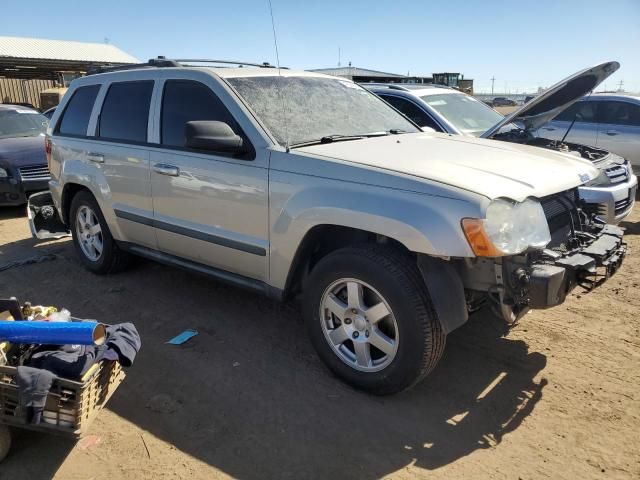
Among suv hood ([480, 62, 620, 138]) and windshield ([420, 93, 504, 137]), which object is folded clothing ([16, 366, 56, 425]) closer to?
suv hood ([480, 62, 620, 138])

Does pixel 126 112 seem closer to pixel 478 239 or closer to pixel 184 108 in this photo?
pixel 184 108

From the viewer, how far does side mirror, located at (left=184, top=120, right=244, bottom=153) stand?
3.38 metres

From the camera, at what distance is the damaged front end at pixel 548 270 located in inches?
109

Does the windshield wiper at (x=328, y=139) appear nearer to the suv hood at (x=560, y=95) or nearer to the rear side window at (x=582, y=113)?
the suv hood at (x=560, y=95)

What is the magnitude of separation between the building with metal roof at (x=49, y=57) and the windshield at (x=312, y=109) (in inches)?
791

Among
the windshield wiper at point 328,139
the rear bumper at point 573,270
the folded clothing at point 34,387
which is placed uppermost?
the windshield wiper at point 328,139

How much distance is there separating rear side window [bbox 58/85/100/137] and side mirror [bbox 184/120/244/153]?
2.24 metres

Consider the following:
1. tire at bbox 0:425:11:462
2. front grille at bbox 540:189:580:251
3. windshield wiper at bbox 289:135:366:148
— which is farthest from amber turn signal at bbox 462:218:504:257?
tire at bbox 0:425:11:462

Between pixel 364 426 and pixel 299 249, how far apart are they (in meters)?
1.13

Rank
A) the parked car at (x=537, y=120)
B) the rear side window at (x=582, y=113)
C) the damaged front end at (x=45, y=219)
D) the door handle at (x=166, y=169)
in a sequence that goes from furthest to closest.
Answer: the rear side window at (x=582, y=113)
the damaged front end at (x=45, y=219)
the parked car at (x=537, y=120)
the door handle at (x=166, y=169)

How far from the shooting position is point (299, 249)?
3.39 m

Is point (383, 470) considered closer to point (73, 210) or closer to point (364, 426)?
point (364, 426)

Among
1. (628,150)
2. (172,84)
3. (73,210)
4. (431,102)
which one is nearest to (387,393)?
(172,84)

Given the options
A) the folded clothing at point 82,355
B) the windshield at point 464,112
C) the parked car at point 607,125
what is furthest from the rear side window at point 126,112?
the parked car at point 607,125
